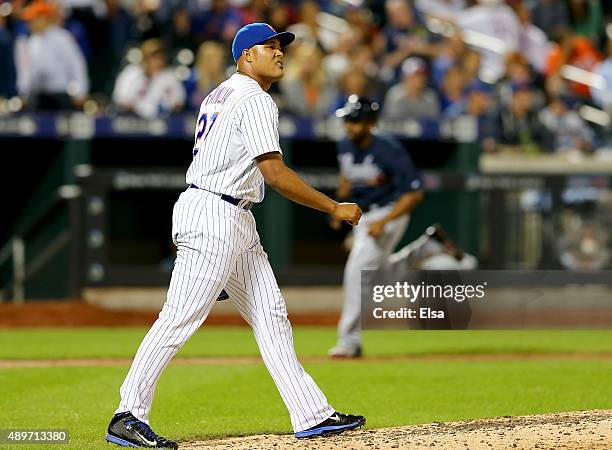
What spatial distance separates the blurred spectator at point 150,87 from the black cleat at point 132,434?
29.3 ft

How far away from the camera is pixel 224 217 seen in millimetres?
5809

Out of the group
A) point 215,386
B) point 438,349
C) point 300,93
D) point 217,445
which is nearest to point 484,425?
point 217,445

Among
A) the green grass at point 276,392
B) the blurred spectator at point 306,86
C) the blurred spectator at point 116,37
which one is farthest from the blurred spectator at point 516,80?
the green grass at point 276,392

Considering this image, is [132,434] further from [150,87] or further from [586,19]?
[586,19]

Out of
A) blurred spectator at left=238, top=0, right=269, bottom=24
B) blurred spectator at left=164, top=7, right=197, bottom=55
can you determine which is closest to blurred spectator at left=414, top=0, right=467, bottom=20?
blurred spectator at left=238, top=0, right=269, bottom=24

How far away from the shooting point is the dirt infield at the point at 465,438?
5590mm

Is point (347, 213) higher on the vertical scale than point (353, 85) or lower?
lower

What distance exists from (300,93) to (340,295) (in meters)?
2.53

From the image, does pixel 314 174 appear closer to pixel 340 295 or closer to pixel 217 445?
pixel 340 295

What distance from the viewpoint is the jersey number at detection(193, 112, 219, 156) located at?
5.87 metres

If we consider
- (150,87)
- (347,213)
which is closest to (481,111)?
(150,87)

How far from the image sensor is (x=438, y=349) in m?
11.3

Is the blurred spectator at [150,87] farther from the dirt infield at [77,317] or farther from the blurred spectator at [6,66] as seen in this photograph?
the dirt infield at [77,317]

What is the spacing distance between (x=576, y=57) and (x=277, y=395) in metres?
12.4
